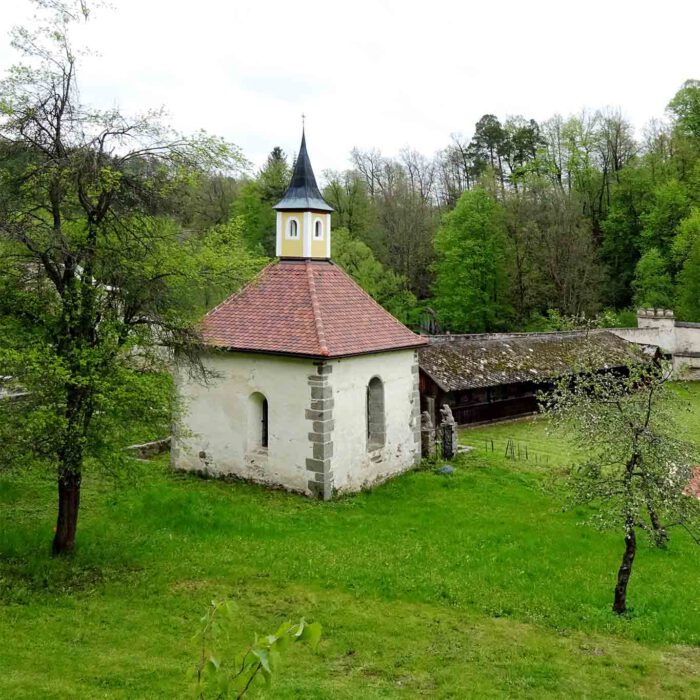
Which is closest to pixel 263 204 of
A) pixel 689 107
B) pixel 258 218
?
pixel 258 218

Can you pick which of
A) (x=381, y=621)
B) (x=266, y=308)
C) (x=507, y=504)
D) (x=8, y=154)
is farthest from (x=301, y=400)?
(x=8, y=154)

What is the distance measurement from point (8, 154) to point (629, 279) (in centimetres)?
4636

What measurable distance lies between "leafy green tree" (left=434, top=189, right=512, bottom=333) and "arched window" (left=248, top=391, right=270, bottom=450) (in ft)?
101

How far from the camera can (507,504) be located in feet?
54.2

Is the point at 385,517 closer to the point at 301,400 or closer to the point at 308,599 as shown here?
the point at 301,400

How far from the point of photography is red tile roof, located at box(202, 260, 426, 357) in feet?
55.0

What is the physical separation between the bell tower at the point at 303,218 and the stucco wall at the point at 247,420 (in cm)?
356

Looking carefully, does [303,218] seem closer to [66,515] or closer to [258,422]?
[258,422]

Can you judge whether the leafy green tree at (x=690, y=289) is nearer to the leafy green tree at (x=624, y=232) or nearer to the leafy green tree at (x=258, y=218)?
the leafy green tree at (x=624, y=232)

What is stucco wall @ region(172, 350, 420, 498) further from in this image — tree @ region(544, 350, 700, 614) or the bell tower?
tree @ region(544, 350, 700, 614)

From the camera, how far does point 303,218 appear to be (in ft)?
62.1

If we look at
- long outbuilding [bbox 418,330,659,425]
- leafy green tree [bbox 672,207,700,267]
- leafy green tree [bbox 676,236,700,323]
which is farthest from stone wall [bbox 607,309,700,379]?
long outbuilding [bbox 418,330,659,425]

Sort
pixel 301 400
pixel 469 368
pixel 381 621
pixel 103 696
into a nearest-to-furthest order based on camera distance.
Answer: pixel 103 696 < pixel 381 621 < pixel 301 400 < pixel 469 368

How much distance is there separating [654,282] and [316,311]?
35216mm
